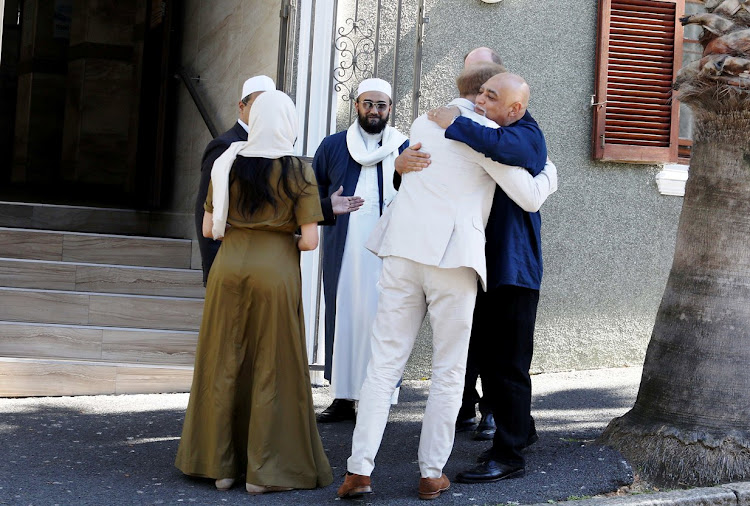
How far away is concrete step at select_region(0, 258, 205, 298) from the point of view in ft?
24.4

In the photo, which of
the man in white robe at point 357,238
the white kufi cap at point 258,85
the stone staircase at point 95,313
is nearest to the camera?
the white kufi cap at point 258,85

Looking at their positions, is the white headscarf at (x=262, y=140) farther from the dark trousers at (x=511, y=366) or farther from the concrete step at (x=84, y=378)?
the concrete step at (x=84, y=378)

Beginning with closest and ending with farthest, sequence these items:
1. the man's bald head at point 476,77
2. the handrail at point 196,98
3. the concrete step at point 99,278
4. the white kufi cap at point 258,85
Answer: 1. the man's bald head at point 476,77
2. the white kufi cap at point 258,85
3. the concrete step at point 99,278
4. the handrail at point 196,98

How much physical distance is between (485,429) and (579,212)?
2.87 meters

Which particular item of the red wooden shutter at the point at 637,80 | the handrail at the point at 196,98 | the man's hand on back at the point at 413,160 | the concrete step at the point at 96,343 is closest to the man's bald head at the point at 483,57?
the man's hand on back at the point at 413,160

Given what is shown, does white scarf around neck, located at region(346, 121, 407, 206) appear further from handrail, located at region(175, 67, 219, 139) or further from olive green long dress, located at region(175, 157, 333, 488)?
handrail, located at region(175, 67, 219, 139)

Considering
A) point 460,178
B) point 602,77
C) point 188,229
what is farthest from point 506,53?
point 460,178

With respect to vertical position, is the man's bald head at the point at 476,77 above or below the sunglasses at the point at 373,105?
below

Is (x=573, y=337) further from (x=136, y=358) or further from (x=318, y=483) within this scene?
(x=318, y=483)

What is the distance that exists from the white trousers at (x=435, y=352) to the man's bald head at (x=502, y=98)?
2.29ft

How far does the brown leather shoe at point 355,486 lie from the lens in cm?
421

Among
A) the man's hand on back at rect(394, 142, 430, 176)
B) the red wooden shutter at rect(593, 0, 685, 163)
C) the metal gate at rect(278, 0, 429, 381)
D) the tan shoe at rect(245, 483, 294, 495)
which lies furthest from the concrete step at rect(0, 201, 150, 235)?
the man's hand on back at rect(394, 142, 430, 176)

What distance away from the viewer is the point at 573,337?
26.0 feet

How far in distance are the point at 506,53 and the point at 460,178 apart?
12.3ft
